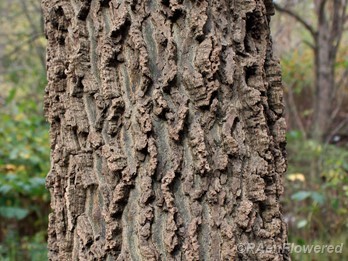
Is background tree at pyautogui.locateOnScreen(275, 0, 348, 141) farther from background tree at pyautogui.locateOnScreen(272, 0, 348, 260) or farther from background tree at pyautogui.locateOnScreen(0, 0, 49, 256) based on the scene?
background tree at pyautogui.locateOnScreen(0, 0, 49, 256)

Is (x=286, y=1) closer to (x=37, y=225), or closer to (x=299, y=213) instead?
(x=299, y=213)

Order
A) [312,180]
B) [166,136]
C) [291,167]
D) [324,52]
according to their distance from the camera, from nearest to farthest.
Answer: [166,136]
[312,180]
[291,167]
[324,52]

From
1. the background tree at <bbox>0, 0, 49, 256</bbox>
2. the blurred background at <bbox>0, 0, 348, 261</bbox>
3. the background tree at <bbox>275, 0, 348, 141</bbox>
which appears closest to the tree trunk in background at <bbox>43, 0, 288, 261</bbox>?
the blurred background at <bbox>0, 0, 348, 261</bbox>

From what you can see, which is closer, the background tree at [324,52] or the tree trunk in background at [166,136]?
the tree trunk in background at [166,136]

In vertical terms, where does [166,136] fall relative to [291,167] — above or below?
below

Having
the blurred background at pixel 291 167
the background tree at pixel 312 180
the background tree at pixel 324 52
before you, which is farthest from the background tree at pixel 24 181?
the background tree at pixel 324 52

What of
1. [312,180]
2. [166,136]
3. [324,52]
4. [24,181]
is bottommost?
[166,136]

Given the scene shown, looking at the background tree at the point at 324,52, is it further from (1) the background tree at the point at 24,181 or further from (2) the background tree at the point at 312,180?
(1) the background tree at the point at 24,181

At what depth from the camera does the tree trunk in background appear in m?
1.54

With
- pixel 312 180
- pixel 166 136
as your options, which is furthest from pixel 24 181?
pixel 166 136

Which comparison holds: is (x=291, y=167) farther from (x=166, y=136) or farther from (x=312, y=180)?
(x=166, y=136)

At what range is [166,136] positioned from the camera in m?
1.56

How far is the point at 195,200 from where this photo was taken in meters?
1.53

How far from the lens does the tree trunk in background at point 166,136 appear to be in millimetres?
1538
